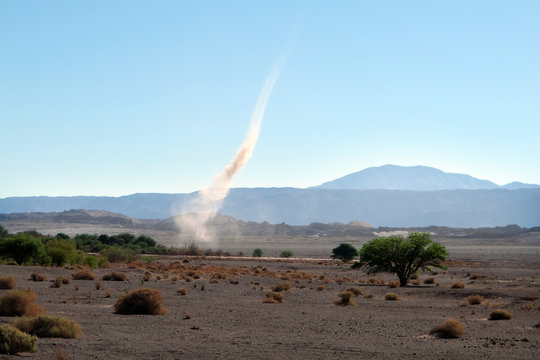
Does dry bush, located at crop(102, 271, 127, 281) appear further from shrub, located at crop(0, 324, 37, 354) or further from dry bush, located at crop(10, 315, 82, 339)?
shrub, located at crop(0, 324, 37, 354)

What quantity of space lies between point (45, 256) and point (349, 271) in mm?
28113

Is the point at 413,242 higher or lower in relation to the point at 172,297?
higher

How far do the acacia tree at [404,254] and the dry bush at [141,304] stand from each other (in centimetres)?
2194

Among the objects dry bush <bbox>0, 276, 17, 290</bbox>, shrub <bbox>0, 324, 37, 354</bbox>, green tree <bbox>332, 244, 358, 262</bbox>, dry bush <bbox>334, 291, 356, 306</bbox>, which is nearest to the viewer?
shrub <bbox>0, 324, 37, 354</bbox>

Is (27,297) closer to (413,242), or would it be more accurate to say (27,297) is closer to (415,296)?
(415,296)

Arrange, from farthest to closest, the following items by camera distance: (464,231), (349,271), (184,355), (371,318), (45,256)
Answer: (464,231) → (349,271) → (45,256) → (371,318) → (184,355)

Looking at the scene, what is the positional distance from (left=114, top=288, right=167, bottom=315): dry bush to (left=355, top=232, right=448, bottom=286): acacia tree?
21.9 metres

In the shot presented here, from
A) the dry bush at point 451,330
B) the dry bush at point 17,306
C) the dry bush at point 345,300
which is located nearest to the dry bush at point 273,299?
the dry bush at point 345,300

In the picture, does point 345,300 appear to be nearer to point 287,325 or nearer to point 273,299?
point 273,299

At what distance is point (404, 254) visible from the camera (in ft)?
133

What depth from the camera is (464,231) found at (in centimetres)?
19262

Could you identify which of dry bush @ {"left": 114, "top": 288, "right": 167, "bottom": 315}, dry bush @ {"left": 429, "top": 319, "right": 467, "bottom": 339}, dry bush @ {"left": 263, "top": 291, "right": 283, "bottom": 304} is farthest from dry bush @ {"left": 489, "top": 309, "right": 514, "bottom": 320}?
dry bush @ {"left": 114, "top": 288, "right": 167, "bottom": 315}

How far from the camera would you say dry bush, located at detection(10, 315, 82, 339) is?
15.5 m

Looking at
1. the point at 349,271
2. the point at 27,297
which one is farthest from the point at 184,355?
the point at 349,271
